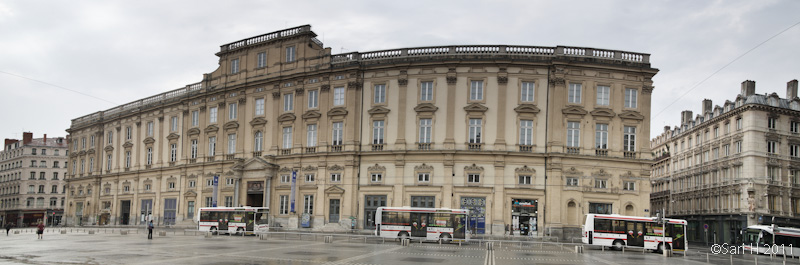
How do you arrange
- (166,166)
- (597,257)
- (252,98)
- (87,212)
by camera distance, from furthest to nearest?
(87,212)
(166,166)
(252,98)
(597,257)

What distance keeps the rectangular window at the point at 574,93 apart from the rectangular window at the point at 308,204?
25.3 m

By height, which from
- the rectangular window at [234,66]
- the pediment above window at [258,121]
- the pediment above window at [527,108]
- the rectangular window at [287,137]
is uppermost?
the rectangular window at [234,66]

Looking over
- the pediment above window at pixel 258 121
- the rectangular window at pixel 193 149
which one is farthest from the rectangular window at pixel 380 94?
the rectangular window at pixel 193 149

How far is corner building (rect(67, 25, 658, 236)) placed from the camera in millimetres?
57469

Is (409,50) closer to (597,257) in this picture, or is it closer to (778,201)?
(597,257)

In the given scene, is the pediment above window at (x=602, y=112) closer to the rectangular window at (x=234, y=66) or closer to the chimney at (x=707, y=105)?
the chimney at (x=707, y=105)

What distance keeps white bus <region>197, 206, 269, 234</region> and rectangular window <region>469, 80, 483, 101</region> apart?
66.0 ft

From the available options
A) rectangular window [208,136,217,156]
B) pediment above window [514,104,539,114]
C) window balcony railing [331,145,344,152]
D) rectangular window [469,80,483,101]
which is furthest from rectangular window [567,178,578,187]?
rectangular window [208,136,217,156]

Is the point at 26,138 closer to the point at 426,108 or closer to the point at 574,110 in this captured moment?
the point at 426,108

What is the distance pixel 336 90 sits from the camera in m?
63.8

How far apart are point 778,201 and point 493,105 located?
1431 inches

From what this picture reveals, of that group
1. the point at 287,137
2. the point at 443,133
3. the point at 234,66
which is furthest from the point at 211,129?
the point at 443,133

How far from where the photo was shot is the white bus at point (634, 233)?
149ft

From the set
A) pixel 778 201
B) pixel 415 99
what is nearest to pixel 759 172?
pixel 778 201
